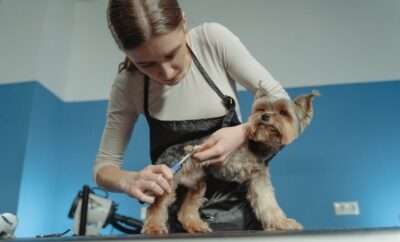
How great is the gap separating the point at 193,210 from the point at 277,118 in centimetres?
29

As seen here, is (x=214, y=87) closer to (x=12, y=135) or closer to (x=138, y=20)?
(x=138, y=20)

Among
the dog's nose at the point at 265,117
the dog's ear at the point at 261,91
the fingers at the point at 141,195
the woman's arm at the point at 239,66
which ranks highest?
the woman's arm at the point at 239,66

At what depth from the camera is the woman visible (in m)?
0.82

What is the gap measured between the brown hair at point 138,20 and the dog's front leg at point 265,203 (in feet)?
1.30

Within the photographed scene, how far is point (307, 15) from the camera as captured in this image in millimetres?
2928

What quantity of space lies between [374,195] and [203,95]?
6.08ft

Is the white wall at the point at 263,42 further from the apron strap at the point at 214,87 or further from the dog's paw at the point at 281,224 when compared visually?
the dog's paw at the point at 281,224

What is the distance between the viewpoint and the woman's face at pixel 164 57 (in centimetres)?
84

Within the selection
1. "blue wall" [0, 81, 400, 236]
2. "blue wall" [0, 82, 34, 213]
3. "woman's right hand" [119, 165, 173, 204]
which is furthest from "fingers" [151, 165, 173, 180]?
"blue wall" [0, 82, 34, 213]

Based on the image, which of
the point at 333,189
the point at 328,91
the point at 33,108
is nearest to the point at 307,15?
the point at 328,91

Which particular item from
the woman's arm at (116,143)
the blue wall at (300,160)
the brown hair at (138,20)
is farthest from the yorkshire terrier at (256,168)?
the blue wall at (300,160)

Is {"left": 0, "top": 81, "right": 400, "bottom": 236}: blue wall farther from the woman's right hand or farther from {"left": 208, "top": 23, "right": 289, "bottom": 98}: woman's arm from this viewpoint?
the woman's right hand

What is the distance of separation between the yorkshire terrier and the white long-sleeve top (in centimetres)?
5

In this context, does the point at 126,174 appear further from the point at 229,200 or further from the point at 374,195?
the point at 374,195
